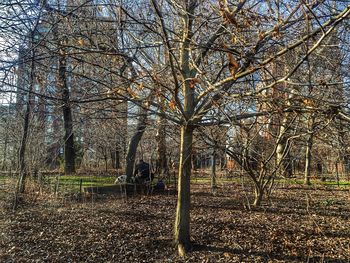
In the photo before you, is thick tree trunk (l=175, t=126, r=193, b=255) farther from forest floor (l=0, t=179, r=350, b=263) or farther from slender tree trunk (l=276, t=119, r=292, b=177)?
slender tree trunk (l=276, t=119, r=292, b=177)

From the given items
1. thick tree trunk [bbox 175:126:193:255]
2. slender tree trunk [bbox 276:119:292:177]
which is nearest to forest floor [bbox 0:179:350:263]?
thick tree trunk [bbox 175:126:193:255]

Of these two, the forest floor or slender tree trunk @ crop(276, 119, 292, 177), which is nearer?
the forest floor

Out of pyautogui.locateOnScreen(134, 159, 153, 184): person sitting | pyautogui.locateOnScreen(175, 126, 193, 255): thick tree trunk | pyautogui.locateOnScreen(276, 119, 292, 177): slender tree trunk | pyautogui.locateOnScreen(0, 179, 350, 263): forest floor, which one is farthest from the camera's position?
pyautogui.locateOnScreen(134, 159, 153, 184): person sitting

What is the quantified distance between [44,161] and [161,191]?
372 centimetres

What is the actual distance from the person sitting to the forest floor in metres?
2.00

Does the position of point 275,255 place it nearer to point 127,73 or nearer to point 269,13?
point 269,13

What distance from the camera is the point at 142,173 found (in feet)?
34.8

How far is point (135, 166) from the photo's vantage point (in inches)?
439

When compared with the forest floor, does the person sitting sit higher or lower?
higher

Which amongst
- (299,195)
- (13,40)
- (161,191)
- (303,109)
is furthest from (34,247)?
(299,195)

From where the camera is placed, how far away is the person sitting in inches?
408

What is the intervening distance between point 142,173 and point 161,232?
503 centimetres

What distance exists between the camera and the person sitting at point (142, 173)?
1036cm

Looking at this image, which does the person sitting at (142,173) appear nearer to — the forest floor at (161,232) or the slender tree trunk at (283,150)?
the forest floor at (161,232)
